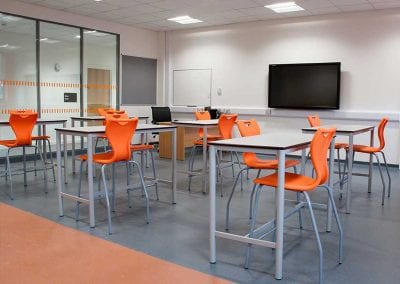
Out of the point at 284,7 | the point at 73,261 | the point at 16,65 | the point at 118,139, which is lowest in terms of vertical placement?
the point at 73,261

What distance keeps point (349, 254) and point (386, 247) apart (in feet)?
1.28

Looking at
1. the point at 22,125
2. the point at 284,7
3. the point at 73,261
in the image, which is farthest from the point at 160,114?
the point at 73,261

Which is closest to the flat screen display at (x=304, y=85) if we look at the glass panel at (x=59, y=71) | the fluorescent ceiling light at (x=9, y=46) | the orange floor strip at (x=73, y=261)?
the glass panel at (x=59, y=71)

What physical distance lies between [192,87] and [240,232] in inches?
249

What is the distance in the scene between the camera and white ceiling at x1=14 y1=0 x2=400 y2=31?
6797mm

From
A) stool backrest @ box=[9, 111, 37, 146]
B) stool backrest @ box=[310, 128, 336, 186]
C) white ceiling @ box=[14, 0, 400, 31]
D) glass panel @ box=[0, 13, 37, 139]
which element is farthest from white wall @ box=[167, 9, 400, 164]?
stool backrest @ box=[310, 128, 336, 186]

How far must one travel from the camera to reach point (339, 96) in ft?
24.5

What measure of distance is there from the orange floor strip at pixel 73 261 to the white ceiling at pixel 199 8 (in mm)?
4832

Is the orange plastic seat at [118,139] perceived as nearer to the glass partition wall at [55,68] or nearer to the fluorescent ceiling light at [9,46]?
the glass partition wall at [55,68]

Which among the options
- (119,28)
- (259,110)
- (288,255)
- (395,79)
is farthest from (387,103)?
(119,28)

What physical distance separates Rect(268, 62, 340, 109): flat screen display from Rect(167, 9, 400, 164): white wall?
0.17 meters

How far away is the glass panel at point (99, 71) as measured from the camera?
839cm

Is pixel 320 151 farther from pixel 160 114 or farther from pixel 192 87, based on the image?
pixel 192 87

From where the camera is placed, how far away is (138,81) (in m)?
9.50
